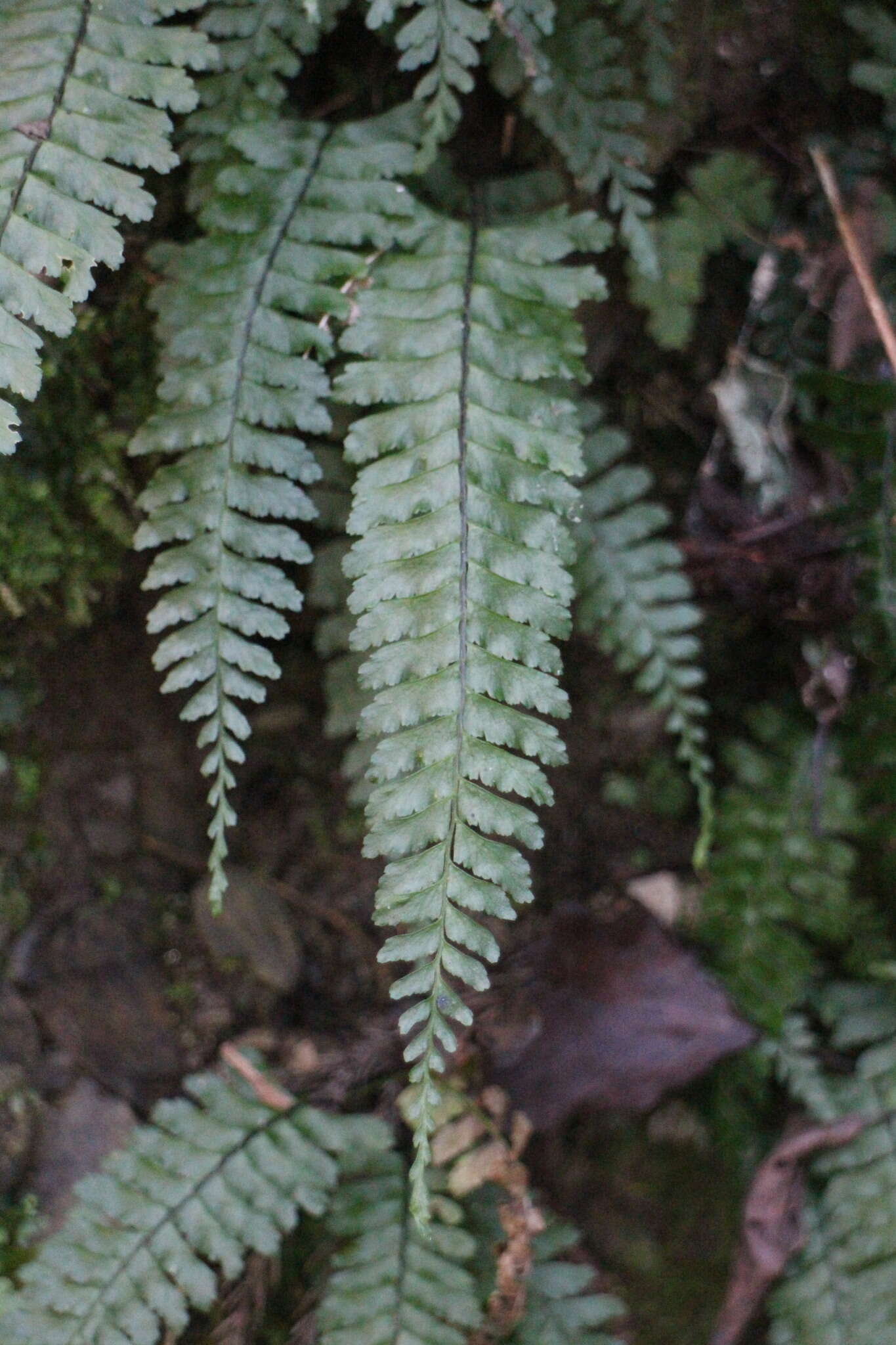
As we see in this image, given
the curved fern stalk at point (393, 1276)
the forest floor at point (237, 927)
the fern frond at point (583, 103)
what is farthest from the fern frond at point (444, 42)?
the curved fern stalk at point (393, 1276)

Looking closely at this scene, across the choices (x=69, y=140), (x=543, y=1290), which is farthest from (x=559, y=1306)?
(x=69, y=140)

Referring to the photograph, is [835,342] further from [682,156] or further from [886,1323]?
[886,1323]

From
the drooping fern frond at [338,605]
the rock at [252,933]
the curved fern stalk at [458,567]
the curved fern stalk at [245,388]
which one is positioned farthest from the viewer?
the rock at [252,933]

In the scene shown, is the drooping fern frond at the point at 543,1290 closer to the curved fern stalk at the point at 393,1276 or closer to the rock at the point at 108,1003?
the curved fern stalk at the point at 393,1276

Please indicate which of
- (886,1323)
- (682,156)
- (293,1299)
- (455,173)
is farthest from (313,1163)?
(682,156)

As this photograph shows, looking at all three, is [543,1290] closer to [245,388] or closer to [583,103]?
[245,388]

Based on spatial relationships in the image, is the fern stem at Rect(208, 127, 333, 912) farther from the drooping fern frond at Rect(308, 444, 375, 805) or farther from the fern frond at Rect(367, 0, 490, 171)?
the drooping fern frond at Rect(308, 444, 375, 805)
